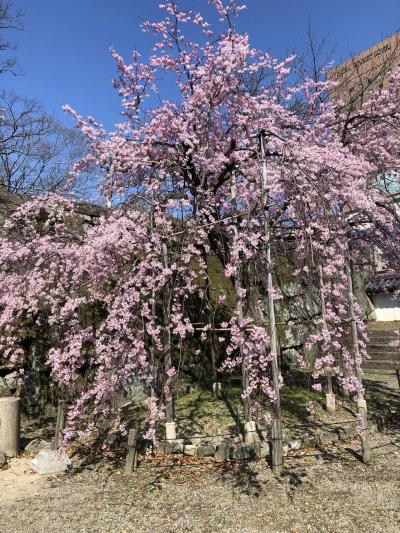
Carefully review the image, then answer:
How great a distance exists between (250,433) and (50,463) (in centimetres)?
305

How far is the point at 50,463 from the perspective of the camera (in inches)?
246

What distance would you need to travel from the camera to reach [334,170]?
6.05 meters

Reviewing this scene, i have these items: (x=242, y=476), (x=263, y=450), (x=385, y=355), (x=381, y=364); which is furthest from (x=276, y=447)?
(x=385, y=355)

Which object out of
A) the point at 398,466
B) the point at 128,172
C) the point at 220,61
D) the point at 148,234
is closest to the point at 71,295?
the point at 148,234

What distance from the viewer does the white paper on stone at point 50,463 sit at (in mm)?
6207

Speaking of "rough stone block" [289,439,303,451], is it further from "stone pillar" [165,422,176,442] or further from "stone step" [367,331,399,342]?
"stone step" [367,331,399,342]

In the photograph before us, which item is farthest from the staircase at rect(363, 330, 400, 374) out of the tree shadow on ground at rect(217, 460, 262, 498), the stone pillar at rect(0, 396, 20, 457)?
the stone pillar at rect(0, 396, 20, 457)

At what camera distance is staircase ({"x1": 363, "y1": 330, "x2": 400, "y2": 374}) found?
14820mm

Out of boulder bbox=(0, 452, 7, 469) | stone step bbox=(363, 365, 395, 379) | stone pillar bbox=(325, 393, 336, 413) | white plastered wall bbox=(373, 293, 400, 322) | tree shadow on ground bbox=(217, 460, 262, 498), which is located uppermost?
white plastered wall bbox=(373, 293, 400, 322)

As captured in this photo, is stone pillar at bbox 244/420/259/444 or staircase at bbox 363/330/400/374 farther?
staircase at bbox 363/330/400/374

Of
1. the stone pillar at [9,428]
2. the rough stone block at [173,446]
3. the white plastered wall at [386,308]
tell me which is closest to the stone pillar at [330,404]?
the rough stone block at [173,446]

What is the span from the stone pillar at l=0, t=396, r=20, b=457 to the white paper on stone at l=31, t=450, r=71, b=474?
2.54ft

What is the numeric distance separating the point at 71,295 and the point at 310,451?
447cm

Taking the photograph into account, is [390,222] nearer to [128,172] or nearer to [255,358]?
[255,358]
